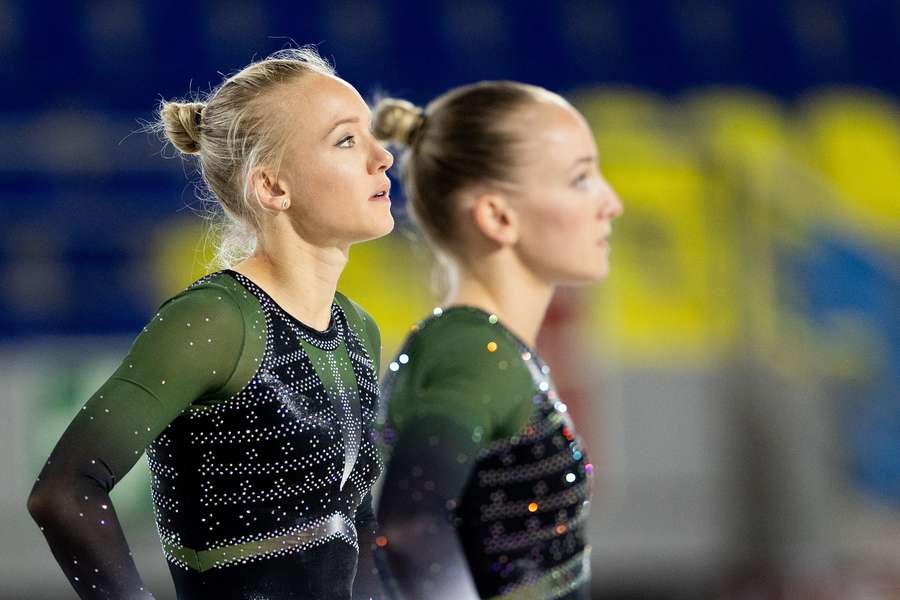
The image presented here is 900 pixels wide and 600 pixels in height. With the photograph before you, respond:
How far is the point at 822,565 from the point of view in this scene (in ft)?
11.3

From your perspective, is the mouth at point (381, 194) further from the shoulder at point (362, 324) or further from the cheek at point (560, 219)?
the cheek at point (560, 219)

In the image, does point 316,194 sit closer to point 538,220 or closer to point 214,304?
point 214,304

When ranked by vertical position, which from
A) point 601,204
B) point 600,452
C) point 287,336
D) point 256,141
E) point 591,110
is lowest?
point 287,336

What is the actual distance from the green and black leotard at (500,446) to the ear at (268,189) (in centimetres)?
39

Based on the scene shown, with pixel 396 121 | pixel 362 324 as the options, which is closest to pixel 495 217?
pixel 396 121

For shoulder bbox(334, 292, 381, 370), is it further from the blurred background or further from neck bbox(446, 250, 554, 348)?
the blurred background

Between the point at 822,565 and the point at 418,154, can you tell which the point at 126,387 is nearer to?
the point at 418,154

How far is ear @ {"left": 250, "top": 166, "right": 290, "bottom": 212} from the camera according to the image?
894mm

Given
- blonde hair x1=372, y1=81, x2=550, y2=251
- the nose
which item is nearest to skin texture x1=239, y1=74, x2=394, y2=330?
the nose

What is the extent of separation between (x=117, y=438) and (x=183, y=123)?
→ 0.21m

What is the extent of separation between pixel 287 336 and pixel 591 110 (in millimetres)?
3799

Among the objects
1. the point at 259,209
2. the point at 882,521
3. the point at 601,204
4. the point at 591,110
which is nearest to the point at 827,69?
the point at 591,110

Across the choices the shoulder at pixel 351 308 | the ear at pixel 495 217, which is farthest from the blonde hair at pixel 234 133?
the ear at pixel 495 217

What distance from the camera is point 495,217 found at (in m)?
1.38
